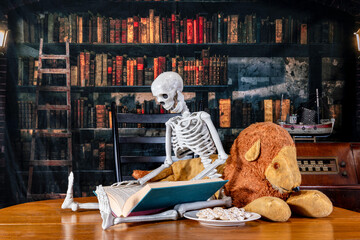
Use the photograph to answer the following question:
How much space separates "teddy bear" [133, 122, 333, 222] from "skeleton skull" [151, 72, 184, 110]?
302mm

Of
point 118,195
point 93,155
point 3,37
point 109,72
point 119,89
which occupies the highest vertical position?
point 3,37

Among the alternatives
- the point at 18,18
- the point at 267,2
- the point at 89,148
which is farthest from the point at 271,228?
the point at 18,18

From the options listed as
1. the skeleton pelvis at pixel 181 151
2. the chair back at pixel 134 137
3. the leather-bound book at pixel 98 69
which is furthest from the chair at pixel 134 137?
the leather-bound book at pixel 98 69

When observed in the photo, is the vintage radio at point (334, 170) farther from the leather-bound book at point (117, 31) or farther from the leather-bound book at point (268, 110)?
the leather-bound book at point (117, 31)

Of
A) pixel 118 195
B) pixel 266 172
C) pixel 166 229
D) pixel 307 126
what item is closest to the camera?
pixel 166 229

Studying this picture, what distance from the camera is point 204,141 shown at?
131 cm

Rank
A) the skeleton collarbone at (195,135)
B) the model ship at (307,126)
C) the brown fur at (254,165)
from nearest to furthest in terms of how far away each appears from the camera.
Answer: the brown fur at (254,165)
the skeleton collarbone at (195,135)
the model ship at (307,126)

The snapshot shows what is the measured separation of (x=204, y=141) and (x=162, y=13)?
2083 mm

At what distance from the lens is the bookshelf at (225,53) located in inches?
121

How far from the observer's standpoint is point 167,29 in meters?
3.08

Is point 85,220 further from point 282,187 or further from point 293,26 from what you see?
point 293,26

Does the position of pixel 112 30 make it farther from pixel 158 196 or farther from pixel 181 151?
pixel 158 196

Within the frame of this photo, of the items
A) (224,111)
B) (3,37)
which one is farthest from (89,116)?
(224,111)

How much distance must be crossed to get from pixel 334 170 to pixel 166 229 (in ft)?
5.36
